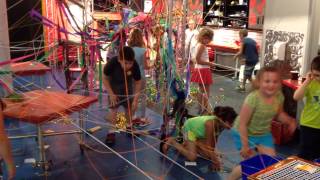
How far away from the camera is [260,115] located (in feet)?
7.97

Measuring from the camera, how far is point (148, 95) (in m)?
4.71

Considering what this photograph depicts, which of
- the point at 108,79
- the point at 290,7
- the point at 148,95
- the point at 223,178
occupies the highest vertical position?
the point at 290,7

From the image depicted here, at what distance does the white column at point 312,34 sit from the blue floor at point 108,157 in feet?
3.00

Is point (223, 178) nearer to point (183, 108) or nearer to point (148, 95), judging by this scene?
point (183, 108)

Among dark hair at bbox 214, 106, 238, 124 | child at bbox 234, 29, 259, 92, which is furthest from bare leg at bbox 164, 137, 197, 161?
child at bbox 234, 29, 259, 92

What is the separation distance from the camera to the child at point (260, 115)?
7.80 feet

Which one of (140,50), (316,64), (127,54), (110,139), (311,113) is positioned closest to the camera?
(316,64)

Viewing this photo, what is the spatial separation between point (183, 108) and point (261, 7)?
4955 mm

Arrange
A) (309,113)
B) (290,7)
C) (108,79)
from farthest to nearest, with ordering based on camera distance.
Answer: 1. (290,7)
2. (108,79)
3. (309,113)

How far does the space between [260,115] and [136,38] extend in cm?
223

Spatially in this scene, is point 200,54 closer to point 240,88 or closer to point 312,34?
point 312,34

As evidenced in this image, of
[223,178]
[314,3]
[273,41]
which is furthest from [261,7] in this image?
[223,178]

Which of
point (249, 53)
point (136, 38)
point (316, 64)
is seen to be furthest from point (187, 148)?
point (249, 53)

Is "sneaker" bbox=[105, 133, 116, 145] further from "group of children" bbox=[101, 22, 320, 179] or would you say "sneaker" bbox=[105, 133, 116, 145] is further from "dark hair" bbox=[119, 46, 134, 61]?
"dark hair" bbox=[119, 46, 134, 61]
